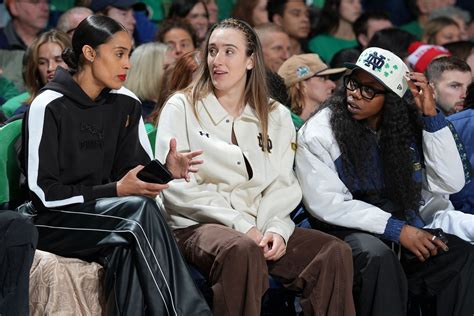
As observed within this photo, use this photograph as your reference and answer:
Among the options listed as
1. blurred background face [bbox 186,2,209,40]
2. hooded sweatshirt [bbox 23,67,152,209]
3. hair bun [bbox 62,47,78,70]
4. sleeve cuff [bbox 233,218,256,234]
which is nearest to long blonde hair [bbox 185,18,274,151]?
hooded sweatshirt [bbox 23,67,152,209]

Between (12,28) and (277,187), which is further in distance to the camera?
(12,28)

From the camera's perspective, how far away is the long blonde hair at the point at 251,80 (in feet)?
15.4

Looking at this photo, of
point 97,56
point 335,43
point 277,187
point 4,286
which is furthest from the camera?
point 335,43

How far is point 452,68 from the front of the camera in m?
5.93

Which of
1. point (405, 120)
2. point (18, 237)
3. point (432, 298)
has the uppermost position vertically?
point (405, 120)

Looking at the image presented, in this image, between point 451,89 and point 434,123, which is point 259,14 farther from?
point 434,123

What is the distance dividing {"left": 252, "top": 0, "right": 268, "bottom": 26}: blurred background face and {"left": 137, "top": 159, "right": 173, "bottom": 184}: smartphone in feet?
12.4

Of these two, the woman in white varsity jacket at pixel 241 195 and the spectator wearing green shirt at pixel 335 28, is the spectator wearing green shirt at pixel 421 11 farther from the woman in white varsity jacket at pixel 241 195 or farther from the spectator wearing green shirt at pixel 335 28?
the woman in white varsity jacket at pixel 241 195

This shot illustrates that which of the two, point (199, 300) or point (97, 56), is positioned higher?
point (97, 56)

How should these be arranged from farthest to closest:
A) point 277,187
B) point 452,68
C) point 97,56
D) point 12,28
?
point 12,28, point 452,68, point 277,187, point 97,56

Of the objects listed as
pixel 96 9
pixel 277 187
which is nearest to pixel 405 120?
pixel 277 187

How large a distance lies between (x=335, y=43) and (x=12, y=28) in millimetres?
2657

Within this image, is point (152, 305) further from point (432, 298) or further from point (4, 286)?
point (432, 298)

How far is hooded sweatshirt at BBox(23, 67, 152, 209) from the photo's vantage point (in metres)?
4.05
